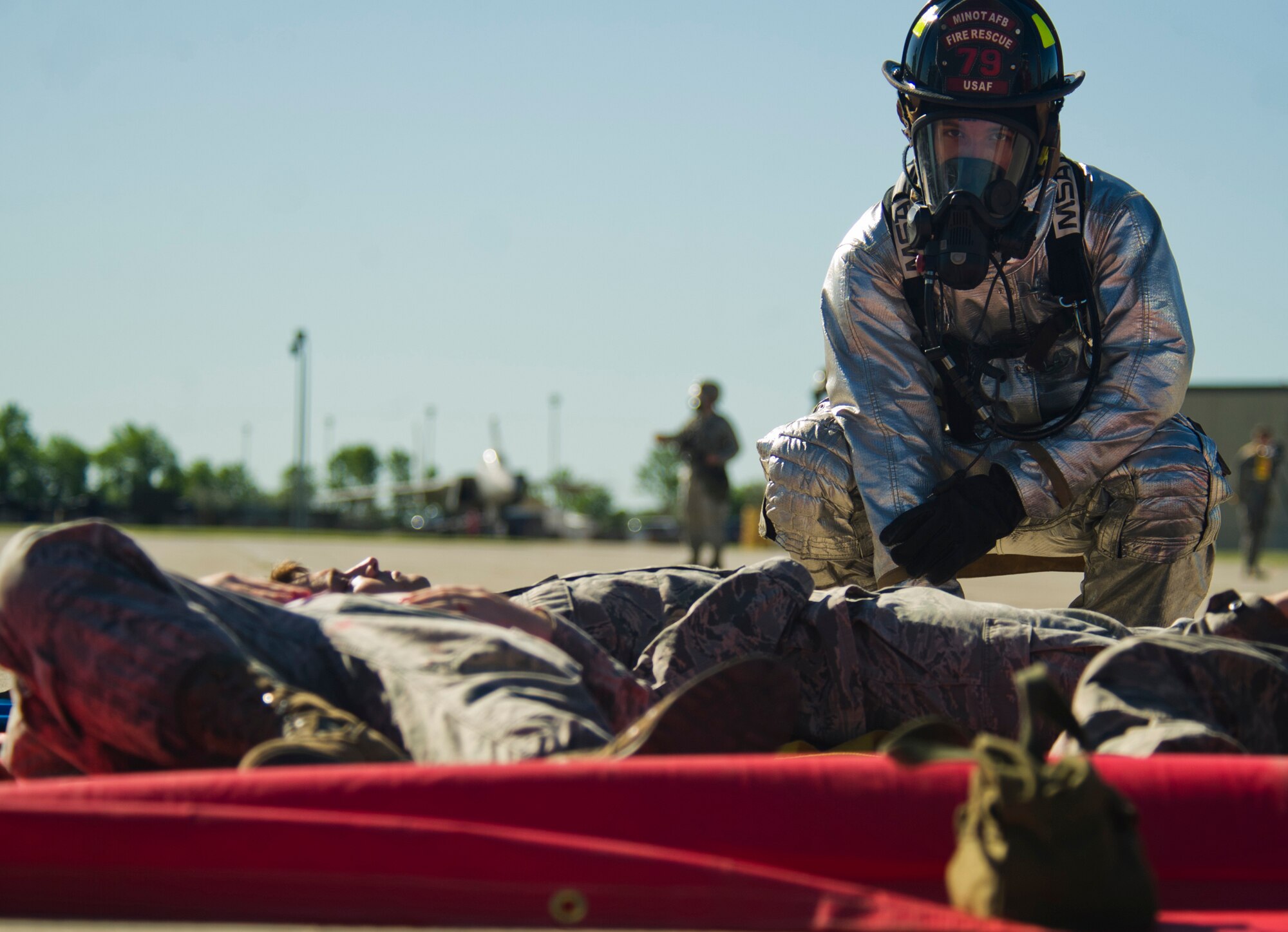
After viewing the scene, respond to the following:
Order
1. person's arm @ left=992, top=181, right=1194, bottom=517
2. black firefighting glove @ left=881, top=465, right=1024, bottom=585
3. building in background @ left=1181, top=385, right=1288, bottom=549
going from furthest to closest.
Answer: building in background @ left=1181, top=385, right=1288, bottom=549 → person's arm @ left=992, top=181, right=1194, bottom=517 → black firefighting glove @ left=881, top=465, right=1024, bottom=585

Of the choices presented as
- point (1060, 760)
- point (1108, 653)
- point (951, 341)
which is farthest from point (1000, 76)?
point (1060, 760)

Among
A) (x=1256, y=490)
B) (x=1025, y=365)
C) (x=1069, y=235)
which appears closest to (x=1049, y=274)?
(x=1069, y=235)

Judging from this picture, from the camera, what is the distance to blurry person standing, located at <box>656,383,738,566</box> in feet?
39.1

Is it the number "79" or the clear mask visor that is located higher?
the number "79"

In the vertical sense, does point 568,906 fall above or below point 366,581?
below

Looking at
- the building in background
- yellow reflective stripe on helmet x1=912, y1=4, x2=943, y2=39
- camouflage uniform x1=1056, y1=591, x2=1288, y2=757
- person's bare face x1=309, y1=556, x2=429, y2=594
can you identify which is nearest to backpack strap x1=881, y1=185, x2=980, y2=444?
yellow reflective stripe on helmet x1=912, y1=4, x2=943, y2=39

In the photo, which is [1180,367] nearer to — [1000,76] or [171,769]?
[1000,76]

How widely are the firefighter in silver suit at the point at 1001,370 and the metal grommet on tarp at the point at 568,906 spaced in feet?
6.94

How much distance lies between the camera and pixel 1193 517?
3.38 metres

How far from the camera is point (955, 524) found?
10.9 feet

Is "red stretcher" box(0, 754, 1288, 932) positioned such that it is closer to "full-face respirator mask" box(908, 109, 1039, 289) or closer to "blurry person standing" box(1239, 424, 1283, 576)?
"full-face respirator mask" box(908, 109, 1039, 289)

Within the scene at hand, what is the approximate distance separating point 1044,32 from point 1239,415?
31.3 meters

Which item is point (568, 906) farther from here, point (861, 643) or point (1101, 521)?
point (1101, 521)

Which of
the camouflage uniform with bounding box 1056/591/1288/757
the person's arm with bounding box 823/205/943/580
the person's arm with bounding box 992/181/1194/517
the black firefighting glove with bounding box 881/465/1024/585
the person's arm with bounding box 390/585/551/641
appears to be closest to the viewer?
the camouflage uniform with bounding box 1056/591/1288/757
